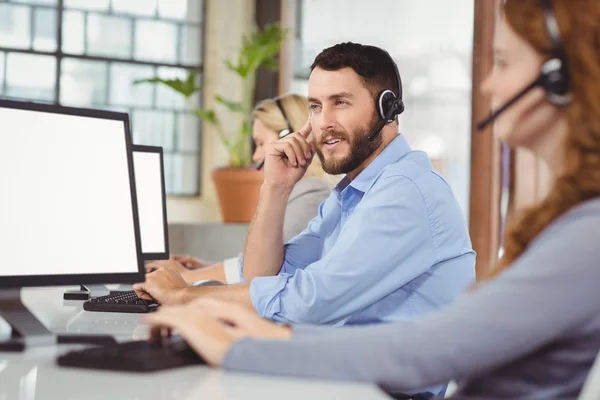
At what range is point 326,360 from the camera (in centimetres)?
94

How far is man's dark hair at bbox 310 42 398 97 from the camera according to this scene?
2123 mm

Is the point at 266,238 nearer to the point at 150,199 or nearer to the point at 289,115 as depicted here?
the point at 150,199

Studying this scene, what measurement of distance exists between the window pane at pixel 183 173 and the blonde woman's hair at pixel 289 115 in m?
3.50

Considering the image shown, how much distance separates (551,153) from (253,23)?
6.02 meters

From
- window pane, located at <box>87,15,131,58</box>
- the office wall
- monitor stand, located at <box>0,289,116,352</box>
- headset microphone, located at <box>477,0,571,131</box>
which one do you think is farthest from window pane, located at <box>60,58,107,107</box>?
headset microphone, located at <box>477,0,571,131</box>

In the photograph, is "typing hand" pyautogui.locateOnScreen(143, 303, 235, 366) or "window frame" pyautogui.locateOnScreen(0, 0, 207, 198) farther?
"window frame" pyautogui.locateOnScreen(0, 0, 207, 198)

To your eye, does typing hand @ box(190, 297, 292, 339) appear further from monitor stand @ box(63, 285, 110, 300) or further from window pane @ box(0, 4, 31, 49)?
window pane @ box(0, 4, 31, 49)

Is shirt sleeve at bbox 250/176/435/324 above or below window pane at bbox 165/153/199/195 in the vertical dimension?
below

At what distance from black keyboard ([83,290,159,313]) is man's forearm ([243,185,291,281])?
1.28 ft

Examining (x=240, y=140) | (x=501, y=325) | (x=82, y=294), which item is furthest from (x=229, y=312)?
(x=240, y=140)

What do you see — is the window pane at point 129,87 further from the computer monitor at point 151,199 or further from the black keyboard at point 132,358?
the black keyboard at point 132,358

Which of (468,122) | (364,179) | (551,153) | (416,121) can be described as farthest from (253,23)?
(551,153)

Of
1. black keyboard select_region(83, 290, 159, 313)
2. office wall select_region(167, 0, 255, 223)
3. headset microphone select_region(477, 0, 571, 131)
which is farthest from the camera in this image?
office wall select_region(167, 0, 255, 223)

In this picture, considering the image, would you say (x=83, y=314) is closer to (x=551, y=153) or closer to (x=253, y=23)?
(x=551, y=153)
